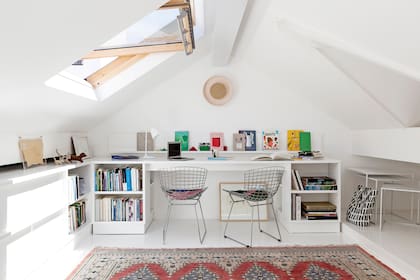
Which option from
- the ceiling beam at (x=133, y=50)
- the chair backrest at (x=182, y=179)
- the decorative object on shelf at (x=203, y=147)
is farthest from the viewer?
the decorative object on shelf at (x=203, y=147)

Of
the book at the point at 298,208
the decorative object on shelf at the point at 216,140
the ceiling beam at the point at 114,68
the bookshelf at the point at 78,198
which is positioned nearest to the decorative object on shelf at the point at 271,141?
the decorative object on shelf at the point at 216,140

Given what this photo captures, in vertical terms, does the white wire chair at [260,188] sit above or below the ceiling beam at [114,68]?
below

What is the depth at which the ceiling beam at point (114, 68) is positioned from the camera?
3.41 m

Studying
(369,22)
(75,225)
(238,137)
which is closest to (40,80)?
(75,225)

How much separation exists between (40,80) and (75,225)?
1.81m

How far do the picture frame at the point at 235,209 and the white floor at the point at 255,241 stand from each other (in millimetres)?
163

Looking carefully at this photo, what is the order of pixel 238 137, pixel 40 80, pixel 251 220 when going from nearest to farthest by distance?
pixel 40 80 < pixel 251 220 < pixel 238 137

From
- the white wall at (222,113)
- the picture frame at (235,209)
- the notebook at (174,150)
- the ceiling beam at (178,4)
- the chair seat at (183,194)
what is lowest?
the picture frame at (235,209)

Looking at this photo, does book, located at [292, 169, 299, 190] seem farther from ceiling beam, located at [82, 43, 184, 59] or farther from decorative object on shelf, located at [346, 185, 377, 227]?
ceiling beam, located at [82, 43, 184, 59]

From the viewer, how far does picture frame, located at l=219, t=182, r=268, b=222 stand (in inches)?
164

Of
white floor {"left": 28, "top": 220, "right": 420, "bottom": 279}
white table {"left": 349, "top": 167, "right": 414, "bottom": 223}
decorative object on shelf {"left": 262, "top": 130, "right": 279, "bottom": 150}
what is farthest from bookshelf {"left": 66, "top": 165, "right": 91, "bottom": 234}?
white table {"left": 349, "top": 167, "right": 414, "bottom": 223}

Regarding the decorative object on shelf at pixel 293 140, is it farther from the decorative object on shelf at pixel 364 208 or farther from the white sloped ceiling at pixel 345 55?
the decorative object on shelf at pixel 364 208

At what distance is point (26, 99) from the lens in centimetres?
232

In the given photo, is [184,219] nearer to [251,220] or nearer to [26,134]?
[251,220]
